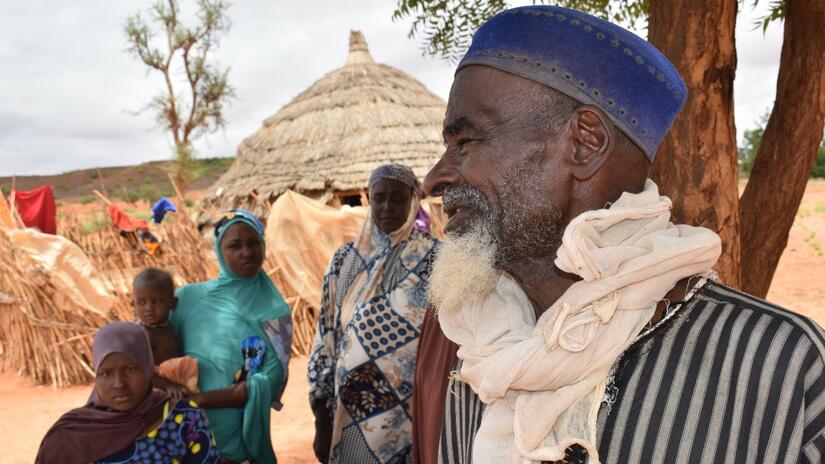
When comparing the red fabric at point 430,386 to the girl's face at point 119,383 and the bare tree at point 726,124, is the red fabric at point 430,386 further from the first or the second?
the girl's face at point 119,383

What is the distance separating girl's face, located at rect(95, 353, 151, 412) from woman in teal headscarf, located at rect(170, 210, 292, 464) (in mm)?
524

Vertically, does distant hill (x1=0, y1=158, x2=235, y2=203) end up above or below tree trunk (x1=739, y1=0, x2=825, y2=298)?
above

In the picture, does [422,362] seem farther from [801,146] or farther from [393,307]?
[801,146]

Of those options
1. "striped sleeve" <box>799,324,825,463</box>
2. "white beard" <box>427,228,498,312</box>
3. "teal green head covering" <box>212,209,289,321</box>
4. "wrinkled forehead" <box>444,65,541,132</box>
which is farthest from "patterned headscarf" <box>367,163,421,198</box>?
"striped sleeve" <box>799,324,825,463</box>

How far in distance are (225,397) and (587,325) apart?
2.51 meters

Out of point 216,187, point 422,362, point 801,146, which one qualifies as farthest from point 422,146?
point 422,362

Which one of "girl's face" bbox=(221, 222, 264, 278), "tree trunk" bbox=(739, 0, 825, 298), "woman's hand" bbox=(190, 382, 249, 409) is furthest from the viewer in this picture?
"girl's face" bbox=(221, 222, 264, 278)

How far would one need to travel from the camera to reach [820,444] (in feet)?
3.51

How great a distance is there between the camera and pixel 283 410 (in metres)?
6.88

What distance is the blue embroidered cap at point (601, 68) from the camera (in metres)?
1.29

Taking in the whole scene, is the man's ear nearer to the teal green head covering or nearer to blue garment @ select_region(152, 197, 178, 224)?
the teal green head covering

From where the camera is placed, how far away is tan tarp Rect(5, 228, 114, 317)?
755 centimetres

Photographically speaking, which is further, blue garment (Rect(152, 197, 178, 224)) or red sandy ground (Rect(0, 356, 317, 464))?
blue garment (Rect(152, 197, 178, 224))

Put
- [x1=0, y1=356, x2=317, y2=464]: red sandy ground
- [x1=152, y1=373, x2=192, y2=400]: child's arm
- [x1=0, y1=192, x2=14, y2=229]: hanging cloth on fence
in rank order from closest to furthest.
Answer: [x1=152, y1=373, x2=192, y2=400]: child's arm < [x1=0, y1=356, x2=317, y2=464]: red sandy ground < [x1=0, y1=192, x2=14, y2=229]: hanging cloth on fence
